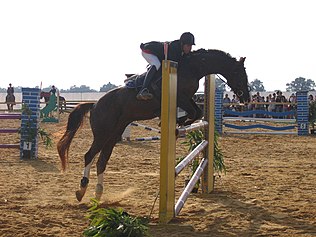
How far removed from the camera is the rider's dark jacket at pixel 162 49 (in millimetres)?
6137

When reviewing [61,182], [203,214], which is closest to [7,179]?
[61,182]

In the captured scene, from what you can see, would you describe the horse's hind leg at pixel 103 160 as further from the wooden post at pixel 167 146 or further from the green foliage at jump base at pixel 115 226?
the green foliage at jump base at pixel 115 226

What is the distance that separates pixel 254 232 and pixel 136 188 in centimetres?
289

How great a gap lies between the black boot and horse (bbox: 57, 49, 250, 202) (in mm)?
125

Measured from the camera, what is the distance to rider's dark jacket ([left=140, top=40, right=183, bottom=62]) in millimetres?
6137

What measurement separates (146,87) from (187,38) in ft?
2.39

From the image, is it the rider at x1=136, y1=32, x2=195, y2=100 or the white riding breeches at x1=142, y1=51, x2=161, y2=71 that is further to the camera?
the white riding breeches at x1=142, y1=51, x2=161, y2=71

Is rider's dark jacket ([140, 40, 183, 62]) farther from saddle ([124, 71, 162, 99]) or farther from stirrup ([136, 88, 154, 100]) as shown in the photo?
stirrup ([136, 88, 154, 100])

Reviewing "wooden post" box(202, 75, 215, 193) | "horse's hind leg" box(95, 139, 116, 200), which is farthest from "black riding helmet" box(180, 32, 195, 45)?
"horse's hind leg" box(95, 139, 116, 200)

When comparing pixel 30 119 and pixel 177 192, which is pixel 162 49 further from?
pixel 30 119

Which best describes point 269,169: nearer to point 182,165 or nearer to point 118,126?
point 118,126

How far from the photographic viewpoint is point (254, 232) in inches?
181

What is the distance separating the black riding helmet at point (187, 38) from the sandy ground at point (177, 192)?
1.86 m

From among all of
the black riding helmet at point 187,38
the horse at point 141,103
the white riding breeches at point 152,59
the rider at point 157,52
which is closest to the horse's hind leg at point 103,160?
the horse at point 141,103
